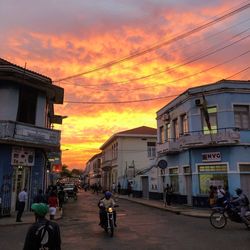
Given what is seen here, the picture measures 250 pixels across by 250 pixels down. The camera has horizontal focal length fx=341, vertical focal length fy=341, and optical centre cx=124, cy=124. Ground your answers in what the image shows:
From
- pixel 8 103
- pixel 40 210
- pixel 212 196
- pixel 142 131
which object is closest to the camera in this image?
pixel 40 210

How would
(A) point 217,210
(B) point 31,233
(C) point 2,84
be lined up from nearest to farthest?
(B) point 31,233 → (A) point 217,210 → (C) point 2,84

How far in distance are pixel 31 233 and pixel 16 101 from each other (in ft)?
59.0

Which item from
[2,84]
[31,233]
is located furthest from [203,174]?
[31,233]

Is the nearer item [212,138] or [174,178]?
[212,138]

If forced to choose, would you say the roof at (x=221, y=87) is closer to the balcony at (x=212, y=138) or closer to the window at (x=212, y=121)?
the window at (x=212, y=121)

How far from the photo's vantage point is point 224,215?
1422 centimetres

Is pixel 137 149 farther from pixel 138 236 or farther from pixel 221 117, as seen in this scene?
pixel 138 236

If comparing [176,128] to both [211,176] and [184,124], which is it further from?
[211,176]

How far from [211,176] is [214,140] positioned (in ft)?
8.80

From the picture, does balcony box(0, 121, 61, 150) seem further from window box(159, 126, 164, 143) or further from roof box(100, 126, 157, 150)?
roof box(100, 126, 157, 150)

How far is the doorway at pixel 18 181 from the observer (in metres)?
20.5

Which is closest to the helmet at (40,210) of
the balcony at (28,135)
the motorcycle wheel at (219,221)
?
the motorcycle wheel at (219,221)

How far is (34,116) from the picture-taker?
22344mm

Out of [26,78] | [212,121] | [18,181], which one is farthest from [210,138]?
[18,181]
